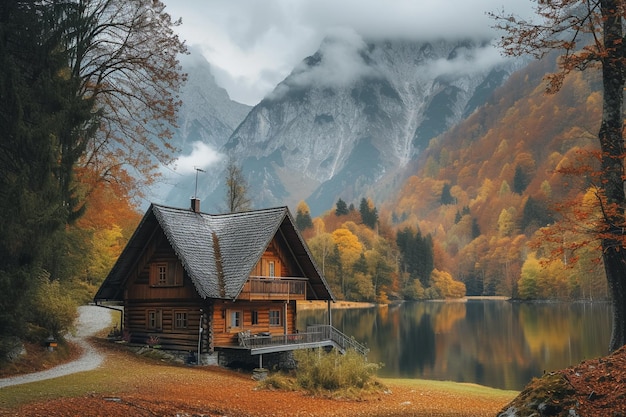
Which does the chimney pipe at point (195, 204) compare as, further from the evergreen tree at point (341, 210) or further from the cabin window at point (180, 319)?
the evergreen tree at point (341, 210)

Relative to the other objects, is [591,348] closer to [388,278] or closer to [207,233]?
[207,233]

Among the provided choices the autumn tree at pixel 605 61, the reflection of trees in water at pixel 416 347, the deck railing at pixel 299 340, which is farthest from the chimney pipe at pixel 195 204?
the autumn tree at pixel 605 61

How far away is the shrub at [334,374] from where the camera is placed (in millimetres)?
24188

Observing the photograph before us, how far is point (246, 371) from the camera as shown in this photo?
31797 mm

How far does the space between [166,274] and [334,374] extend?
12931 mm

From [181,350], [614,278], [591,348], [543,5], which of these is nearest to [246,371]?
[181,350]

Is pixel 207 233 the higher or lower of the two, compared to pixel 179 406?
Answer: higher

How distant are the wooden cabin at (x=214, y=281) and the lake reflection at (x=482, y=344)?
34.3 ft

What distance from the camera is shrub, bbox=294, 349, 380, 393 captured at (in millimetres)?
24188

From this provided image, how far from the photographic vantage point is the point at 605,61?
1516cm

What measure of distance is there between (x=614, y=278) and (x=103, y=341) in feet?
94.7

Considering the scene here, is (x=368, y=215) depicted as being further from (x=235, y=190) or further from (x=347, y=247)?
(x=235, y=190)

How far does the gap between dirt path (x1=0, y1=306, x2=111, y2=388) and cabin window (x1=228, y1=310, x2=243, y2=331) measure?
691cm

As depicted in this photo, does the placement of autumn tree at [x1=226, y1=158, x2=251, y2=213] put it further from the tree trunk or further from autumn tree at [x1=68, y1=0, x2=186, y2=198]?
the tree trunk
